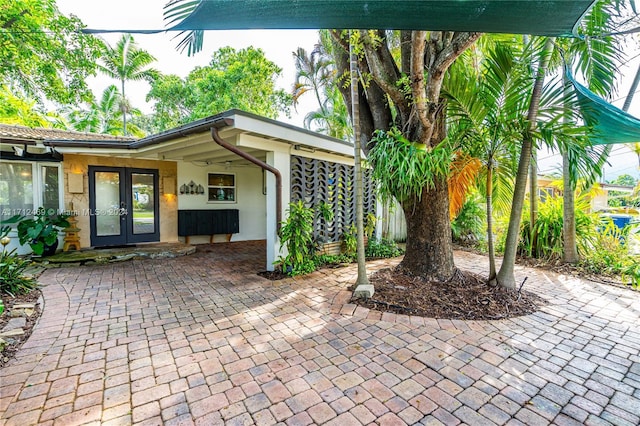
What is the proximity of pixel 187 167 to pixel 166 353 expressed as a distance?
665 centimetres

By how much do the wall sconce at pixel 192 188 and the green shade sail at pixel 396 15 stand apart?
7.47 m

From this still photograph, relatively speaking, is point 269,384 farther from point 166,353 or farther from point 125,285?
point 125,285

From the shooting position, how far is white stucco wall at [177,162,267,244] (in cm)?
827

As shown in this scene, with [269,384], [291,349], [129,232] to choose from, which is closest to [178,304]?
[291,349]

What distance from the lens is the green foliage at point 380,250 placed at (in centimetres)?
679

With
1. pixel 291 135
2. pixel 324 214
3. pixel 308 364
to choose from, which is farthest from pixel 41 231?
pixel 308 364

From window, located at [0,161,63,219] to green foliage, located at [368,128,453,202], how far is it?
7372 millimetres

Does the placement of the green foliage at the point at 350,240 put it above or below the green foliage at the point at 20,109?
below

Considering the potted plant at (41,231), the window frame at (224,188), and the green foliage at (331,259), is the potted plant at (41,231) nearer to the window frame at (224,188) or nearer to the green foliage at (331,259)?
the window frame at (224,188)

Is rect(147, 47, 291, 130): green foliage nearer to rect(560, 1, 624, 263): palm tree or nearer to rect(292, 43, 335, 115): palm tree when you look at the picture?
rect(292, 43, 335, 115): palm tree

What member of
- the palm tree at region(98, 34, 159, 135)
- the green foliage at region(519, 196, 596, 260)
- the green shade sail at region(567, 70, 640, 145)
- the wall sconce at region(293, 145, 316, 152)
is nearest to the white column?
the wall sconce at region(293, 145, 316, 152)

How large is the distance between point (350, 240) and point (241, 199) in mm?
4338

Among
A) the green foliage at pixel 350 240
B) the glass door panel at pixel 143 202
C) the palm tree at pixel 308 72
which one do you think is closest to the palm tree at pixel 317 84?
the palm tree at pixel 308 72

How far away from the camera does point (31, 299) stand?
3.89 meters
